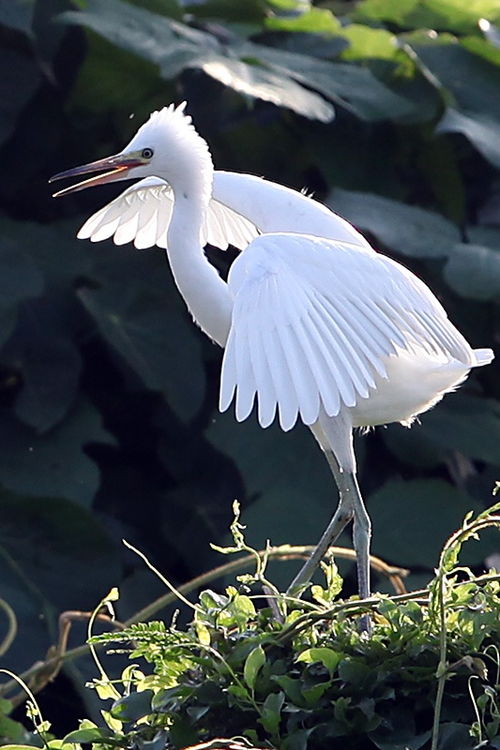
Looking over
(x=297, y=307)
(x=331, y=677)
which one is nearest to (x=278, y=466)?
(x=297, y=307)

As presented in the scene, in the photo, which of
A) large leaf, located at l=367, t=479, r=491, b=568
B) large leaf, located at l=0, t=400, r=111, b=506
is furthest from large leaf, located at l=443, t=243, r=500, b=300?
large leaf, located at l=0, t=400, r=111, b=506

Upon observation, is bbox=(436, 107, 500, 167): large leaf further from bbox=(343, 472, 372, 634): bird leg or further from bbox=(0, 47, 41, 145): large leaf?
bbox=(343, 472, 372, 634): bird leg

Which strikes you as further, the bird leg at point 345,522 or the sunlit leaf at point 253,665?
the bird leg at point 345,522

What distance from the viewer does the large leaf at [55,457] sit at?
3404 millimetres

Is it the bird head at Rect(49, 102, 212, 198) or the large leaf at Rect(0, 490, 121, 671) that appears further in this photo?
the large leaf at Rect(0, 490, 121, 671)

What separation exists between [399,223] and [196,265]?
1.30 meters

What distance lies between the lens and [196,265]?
2408mm

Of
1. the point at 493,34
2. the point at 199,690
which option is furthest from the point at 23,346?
the point at 199,690

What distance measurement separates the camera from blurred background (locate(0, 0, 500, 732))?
337cm

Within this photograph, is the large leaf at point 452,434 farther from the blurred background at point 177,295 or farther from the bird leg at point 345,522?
the bird leg at point 345,522

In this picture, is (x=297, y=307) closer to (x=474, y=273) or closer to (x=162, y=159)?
(x=162, y=159)

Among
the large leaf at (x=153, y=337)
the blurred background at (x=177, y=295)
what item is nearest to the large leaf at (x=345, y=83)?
the blurred background at (x=177, y=295)

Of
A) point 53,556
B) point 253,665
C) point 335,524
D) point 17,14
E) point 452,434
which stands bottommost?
point 53,556

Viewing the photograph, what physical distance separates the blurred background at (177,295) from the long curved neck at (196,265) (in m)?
0.90
